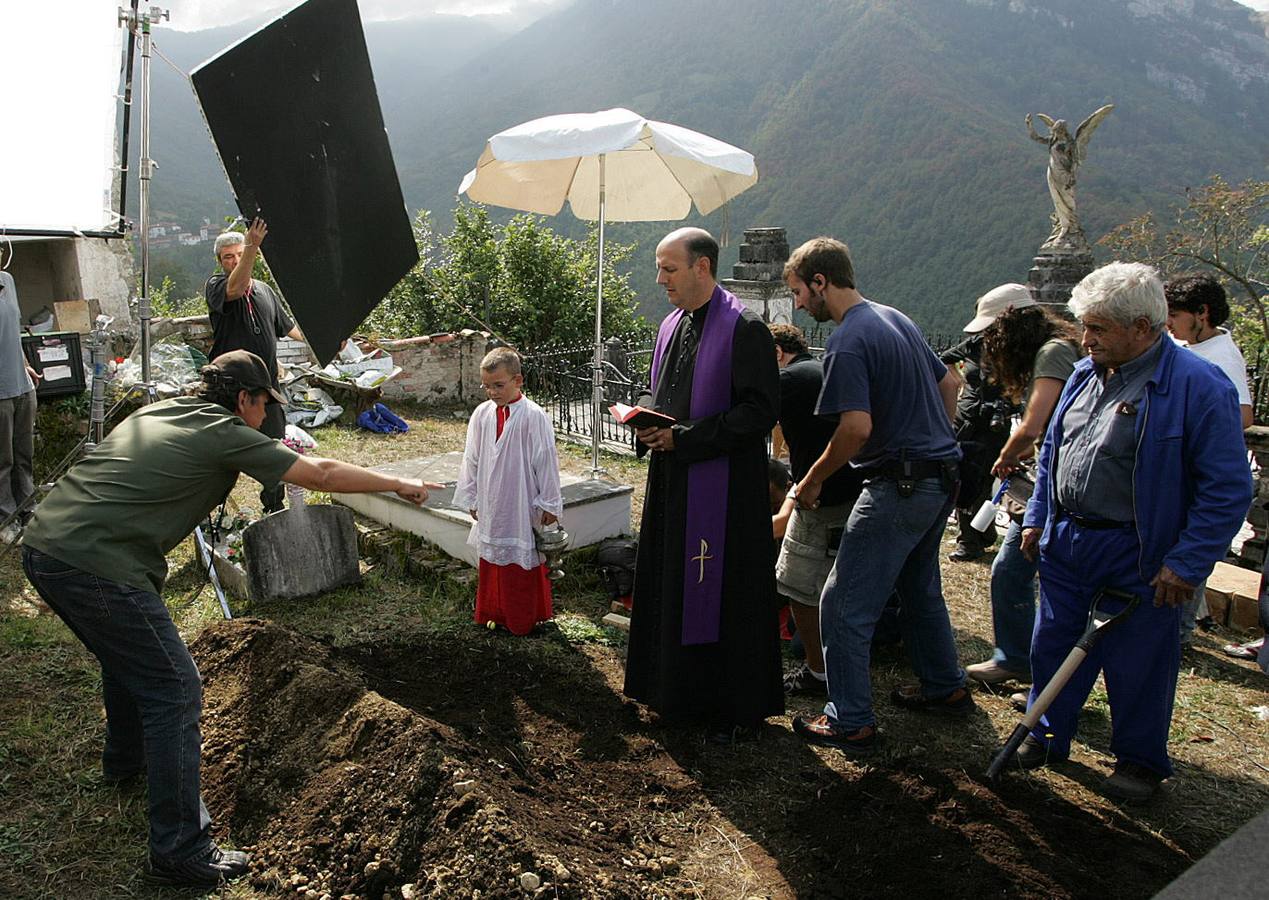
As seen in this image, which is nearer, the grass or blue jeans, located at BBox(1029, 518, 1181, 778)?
the grass

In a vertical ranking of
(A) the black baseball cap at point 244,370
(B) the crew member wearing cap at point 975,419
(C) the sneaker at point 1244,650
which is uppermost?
(A) the black baseball cap at point 244,370

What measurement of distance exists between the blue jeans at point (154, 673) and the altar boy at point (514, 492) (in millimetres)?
2047

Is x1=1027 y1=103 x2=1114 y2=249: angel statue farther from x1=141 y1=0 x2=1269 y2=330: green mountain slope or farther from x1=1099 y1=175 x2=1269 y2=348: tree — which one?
x1=141 y1=0 x2=1269 y2=330: green mountain slope

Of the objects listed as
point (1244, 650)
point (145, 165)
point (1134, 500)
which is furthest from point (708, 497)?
point (145, 165)

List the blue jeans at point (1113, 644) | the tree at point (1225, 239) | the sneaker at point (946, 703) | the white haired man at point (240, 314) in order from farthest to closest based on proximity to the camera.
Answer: the tree at point (1225, 239) < the white haired man at point (240, 314) < the sneaker at point (946, 703) < the blue jeans at point (1113, 644)

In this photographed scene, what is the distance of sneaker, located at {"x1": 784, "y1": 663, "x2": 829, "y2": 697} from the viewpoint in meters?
4.34

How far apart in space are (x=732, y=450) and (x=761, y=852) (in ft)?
4.77

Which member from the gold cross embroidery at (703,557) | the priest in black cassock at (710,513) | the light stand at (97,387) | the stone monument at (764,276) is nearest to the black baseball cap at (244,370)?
the priest in black cassock at (710,513)

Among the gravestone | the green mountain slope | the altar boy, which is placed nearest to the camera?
the altar boy

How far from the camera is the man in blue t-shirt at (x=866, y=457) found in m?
3.53

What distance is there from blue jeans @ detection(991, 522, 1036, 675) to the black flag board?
3.14 meters

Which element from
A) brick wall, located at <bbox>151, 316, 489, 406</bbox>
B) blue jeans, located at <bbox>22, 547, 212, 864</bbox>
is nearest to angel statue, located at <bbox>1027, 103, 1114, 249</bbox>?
brick wall, located at <bbox>151, 316, 489, 406</bbox>

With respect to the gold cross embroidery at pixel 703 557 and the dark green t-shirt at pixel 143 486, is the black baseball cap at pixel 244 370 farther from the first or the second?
the gold cross embroidery at pixel 703 557

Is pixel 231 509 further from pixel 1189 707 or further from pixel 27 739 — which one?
pixel 1189 707
